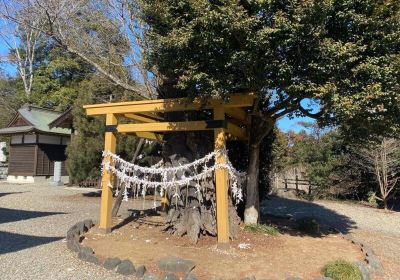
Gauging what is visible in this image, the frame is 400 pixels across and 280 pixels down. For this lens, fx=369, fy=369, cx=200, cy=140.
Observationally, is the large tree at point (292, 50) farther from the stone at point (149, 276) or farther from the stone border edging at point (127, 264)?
the stone at point (149, 276)

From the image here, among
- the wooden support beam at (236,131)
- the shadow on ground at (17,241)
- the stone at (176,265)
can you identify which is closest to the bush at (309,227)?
the wooden support beam at (236,131)

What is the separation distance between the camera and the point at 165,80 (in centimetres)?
861

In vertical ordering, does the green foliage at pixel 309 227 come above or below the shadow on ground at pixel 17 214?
below

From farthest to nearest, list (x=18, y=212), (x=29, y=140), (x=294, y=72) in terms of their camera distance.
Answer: (x=29, y=140)
(x=18, y=212)
(x=294, y=72)

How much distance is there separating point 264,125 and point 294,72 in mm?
2665

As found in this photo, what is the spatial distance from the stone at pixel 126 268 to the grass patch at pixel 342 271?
2.78 meters

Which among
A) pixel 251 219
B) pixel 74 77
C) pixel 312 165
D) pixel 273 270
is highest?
pixel 74 77

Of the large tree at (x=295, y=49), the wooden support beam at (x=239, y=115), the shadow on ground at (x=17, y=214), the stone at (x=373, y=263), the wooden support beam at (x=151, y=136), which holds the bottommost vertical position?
the stone at (x=373, y=263)

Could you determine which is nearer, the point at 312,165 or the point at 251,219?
the point at 251,219

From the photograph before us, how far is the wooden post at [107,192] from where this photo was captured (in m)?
7.86

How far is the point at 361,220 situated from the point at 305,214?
1772mm

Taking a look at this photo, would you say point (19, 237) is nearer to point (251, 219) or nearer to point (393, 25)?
point (251, 219)

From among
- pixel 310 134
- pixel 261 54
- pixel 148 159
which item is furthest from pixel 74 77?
pixel 261 54

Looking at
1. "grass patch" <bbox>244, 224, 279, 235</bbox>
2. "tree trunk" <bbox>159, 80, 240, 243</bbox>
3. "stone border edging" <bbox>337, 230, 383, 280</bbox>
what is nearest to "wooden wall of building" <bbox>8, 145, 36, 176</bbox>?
"tree trunk" <bbox>159, 80, 240, 243</bbox>
